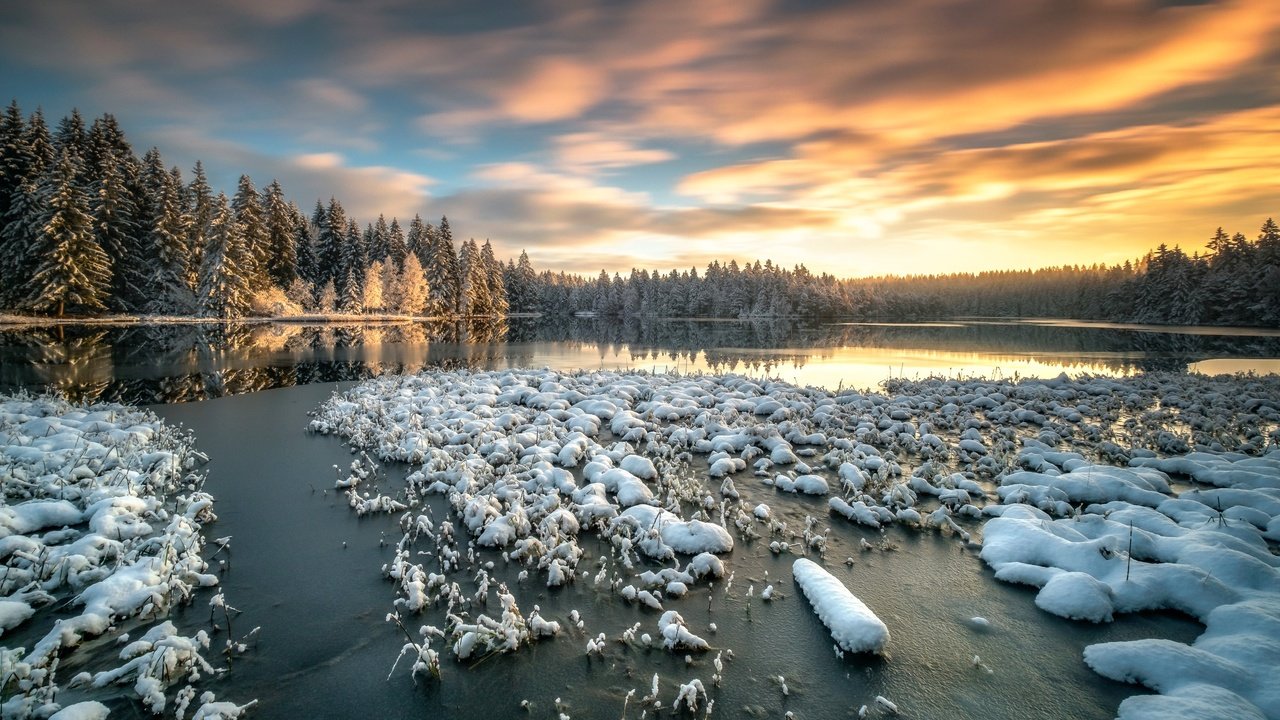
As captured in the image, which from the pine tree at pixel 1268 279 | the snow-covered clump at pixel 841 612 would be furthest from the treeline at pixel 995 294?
the snow-covered clump at pixel 841 612

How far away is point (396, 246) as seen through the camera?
258 feet

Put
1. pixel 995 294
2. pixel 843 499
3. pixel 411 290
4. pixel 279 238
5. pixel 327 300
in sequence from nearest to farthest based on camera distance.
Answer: pixel 843 499 < pixel 279 238 < pixel 327 300 < pixel 411 290 < pixel 995 294

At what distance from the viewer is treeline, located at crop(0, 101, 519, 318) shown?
4291 cm

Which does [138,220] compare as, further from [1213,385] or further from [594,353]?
[1213,385]

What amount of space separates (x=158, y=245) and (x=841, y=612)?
6735cm

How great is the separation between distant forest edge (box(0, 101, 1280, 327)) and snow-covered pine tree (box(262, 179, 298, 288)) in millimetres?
134

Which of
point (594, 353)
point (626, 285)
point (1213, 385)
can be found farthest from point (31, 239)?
point (626, 285)

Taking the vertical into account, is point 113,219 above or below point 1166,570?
above

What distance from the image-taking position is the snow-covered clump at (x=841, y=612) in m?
5.60

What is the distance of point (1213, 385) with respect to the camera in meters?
20.3

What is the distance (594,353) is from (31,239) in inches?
1857

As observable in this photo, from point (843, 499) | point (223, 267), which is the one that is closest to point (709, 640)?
point (843, 499)

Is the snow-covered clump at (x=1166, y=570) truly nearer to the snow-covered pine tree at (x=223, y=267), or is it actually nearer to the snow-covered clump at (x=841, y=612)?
the snow-covered clump at (x=841, y=612)

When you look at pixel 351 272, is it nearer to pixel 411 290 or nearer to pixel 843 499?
pixel 411 290
